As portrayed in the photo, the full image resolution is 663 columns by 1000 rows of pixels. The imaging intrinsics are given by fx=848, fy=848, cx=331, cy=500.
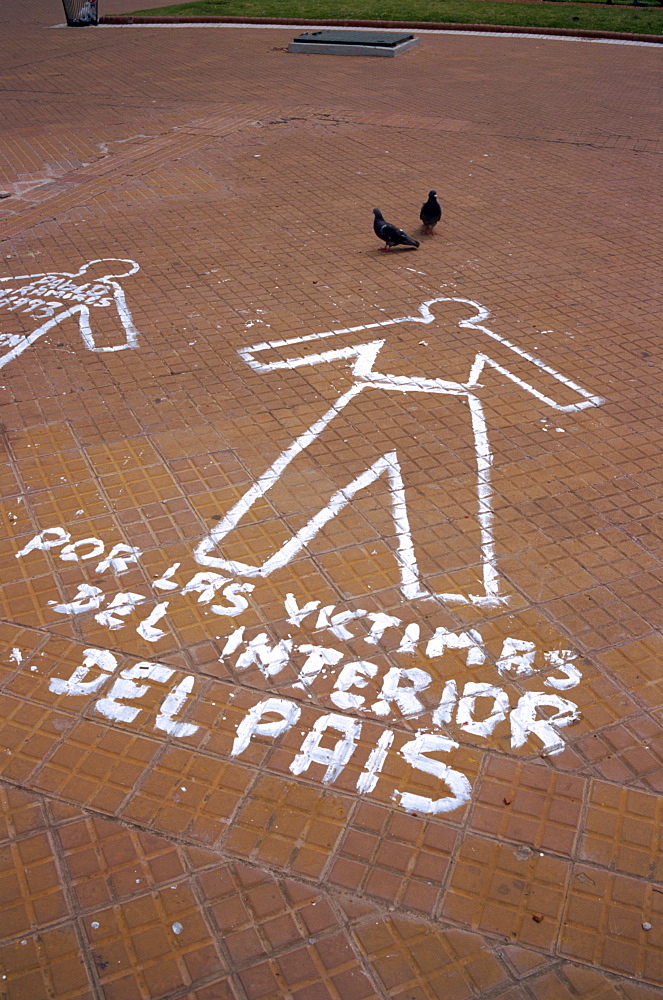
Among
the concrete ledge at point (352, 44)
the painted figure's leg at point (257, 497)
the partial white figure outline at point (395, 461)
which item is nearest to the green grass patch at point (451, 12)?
the concrete ledge at point (352, 44)

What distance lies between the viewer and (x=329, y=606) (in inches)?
150

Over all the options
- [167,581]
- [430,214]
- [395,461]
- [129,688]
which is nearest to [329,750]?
[129,688]

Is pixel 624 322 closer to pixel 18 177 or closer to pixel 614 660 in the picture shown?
pixel 614 660

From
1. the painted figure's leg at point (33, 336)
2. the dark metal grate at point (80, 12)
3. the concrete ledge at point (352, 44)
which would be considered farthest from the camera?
the dark metal grate at point (80, 12)

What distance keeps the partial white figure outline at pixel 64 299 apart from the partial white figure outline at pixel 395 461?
1191mm

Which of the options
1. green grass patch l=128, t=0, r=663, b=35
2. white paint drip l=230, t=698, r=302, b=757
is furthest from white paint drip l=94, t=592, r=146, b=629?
green grass patch l=128, t=0, r=663, b=35

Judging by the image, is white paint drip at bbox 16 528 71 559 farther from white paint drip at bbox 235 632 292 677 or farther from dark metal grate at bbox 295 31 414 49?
dark metal grate at bbox 295 31 414 49

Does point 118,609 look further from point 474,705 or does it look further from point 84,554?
point 474,705

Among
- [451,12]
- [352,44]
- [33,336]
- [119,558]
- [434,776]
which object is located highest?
[451,12]

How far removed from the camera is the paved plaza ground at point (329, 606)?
2713 millimetres

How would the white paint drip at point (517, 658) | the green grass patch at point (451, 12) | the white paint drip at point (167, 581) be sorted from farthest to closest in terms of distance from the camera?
the green grass patch at point (451, 12), the white paint drip at point (167, 581), the white paint drip at point (517, 658)

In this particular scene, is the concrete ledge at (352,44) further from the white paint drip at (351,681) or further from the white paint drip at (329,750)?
the white paint drip at (329,750)

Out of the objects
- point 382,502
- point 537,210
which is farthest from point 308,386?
point 537,210

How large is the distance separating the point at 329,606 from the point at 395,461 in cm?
124
